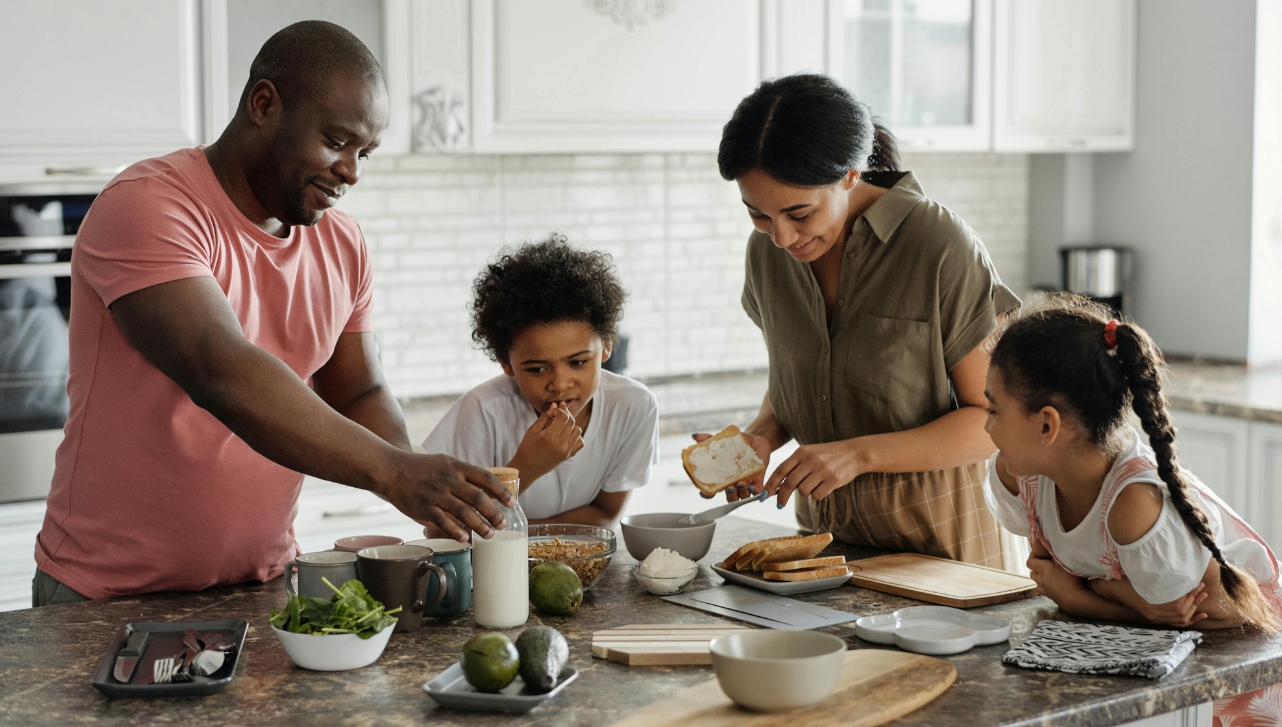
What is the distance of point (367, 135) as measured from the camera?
1.86m

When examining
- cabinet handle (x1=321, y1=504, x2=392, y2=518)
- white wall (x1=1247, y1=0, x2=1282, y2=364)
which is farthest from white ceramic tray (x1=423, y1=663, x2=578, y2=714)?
white wall (x1=1247, y1=0, x2=1282, y2=364)

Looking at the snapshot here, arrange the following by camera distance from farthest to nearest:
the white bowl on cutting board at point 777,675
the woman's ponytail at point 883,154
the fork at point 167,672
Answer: the woman's ponytail at point 883,154
the fork at point 167,672
the white bowl on cutting board at point 777,675

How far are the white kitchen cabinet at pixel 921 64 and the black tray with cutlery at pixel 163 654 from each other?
9.32 feet

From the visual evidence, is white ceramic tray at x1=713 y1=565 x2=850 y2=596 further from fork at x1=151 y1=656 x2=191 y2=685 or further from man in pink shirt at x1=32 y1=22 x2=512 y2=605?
fork at x1=151 y1=656 x2=191 y2=685

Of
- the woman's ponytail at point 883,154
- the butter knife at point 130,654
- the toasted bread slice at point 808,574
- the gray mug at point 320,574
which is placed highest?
the woman's ponytail at point 883,154

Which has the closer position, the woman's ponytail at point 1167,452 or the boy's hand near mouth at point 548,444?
the woman's ponytail at point 1167,452

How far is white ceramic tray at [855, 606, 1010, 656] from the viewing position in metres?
1.59

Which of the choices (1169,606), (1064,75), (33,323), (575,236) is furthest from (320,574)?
(1064,75)

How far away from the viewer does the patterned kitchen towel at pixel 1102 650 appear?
1510 millimetres

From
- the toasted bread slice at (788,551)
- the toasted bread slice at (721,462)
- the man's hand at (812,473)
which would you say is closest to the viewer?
the toasted bread slice at (788,551)

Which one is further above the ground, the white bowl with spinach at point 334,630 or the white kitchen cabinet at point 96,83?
the white kitchen cabinet at point 96,83

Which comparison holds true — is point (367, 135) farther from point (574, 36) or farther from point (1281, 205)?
point (1281, 205)

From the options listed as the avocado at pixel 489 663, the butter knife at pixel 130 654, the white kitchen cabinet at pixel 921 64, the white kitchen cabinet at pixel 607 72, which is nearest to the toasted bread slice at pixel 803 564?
the avocado at pixel 489 663

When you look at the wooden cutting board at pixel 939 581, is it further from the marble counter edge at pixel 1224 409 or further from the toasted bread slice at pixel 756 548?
the marble counter edge at pixel 1224 409
